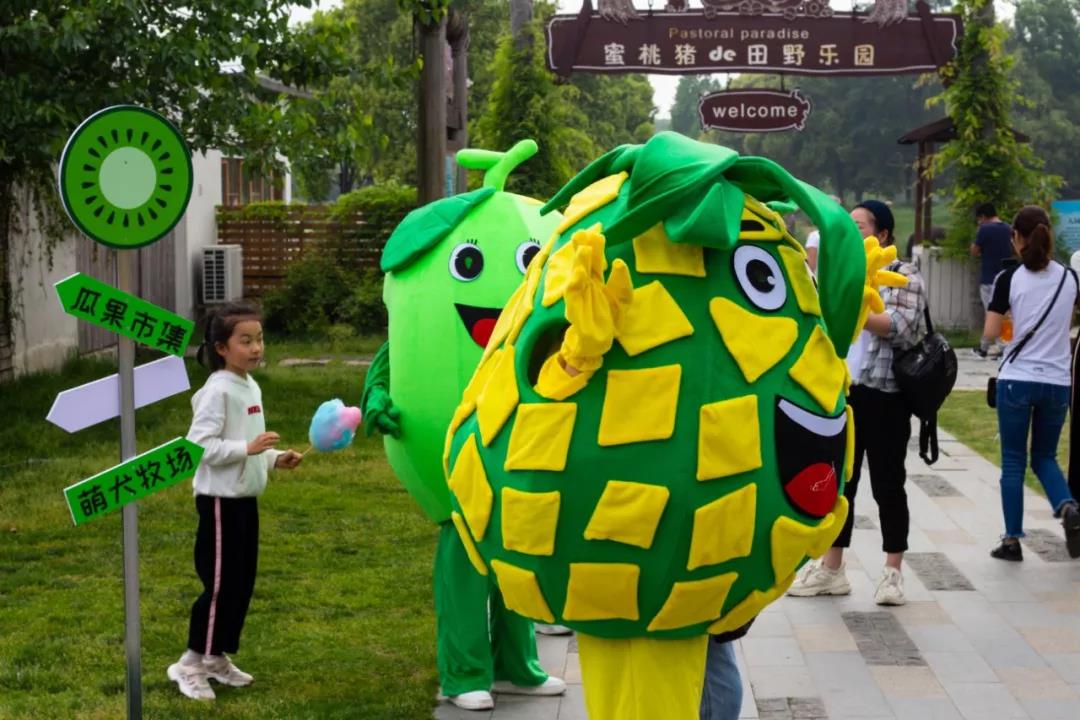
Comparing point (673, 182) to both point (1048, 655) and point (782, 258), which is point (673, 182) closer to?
point (782, 258)

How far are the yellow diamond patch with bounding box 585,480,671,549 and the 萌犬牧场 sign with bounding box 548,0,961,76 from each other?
16.9m

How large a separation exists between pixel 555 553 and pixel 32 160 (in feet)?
30.4

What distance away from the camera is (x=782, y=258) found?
4.05 meters

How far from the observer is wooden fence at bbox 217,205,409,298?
22875mm

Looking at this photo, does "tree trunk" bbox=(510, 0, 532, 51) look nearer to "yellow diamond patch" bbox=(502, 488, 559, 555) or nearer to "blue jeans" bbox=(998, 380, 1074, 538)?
"blue jeans" bbox=(998, 380, 1074, 538)

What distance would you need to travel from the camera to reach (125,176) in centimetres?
516

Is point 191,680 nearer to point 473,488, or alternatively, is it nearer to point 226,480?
point 226,480


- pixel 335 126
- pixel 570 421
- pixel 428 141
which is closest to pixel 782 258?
pixel 570 421

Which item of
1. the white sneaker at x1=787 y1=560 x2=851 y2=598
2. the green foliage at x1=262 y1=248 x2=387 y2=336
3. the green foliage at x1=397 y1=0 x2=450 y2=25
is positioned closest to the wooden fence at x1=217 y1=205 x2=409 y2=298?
the green foliage at x1=262 y1=248 x2=387 y2=336

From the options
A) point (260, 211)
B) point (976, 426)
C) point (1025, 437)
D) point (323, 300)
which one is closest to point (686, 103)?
point (260, 211)

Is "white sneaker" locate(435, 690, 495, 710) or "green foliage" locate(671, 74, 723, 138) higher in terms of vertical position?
"green foliage" locate(671, 74, 723, 138)

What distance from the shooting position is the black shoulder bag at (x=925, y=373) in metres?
7.34

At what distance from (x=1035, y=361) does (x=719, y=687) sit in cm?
443

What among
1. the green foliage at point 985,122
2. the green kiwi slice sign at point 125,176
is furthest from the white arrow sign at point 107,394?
the green foliage at point 985,122
